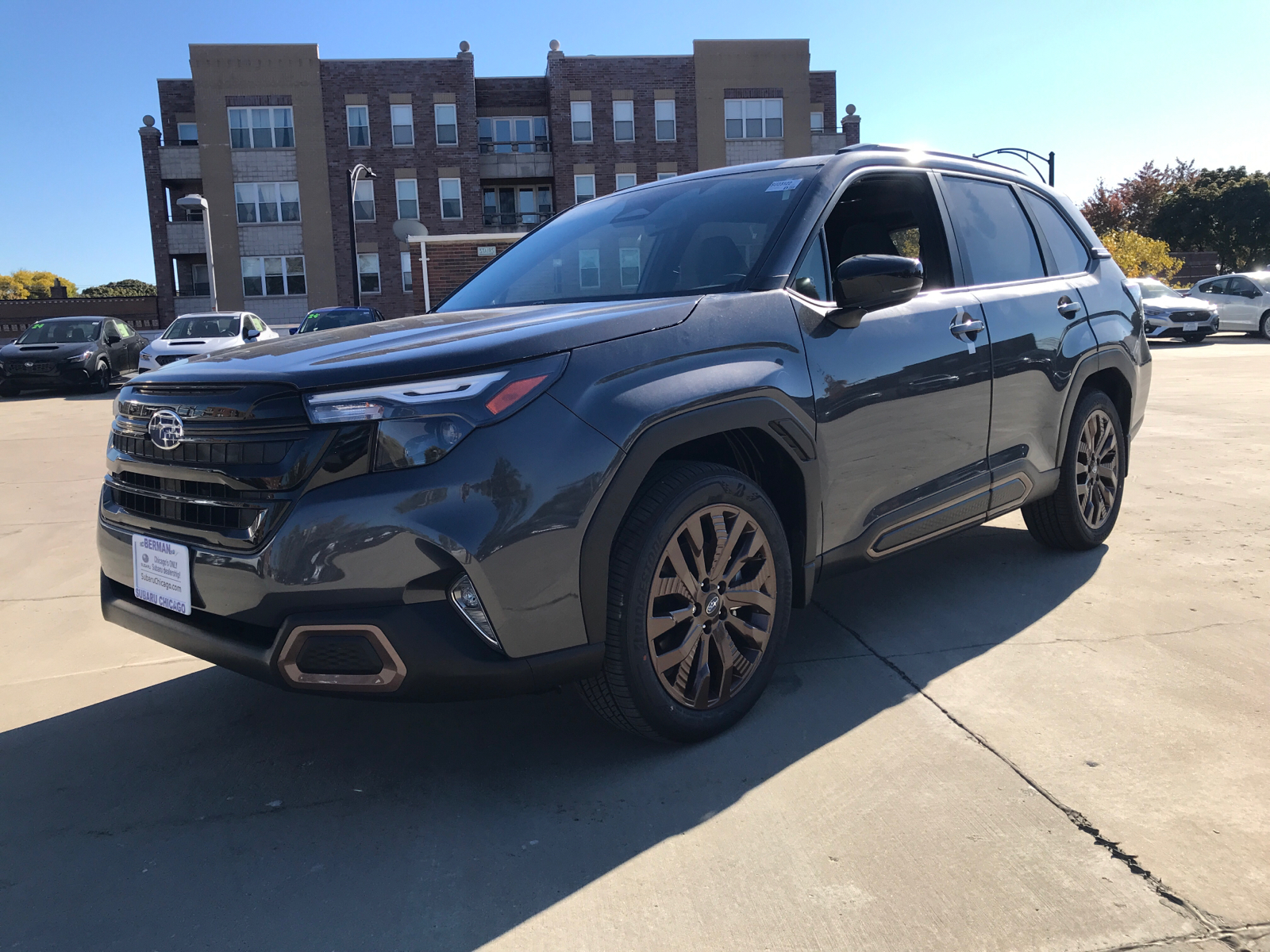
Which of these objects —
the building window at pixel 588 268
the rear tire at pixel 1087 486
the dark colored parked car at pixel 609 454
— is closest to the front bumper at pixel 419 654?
the dark colored parked car at pixel 609 454

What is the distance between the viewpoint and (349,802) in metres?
2.71

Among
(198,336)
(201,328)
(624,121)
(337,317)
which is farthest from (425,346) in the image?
(624,121)

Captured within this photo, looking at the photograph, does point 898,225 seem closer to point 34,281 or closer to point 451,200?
point 451,200

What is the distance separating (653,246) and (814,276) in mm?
592

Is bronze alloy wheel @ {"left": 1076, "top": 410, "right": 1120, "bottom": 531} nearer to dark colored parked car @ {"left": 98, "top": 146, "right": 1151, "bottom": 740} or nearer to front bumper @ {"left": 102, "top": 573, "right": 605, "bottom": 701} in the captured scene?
dark colored parked car @ {"left": 98, "top": 146, "right": 1151, "bottom": 740}

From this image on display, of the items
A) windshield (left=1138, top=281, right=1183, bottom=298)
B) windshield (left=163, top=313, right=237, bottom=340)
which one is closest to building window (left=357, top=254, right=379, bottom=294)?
windshield (left=163, top=313, right=237, bottom=340)

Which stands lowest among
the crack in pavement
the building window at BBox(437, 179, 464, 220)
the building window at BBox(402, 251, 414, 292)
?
the crack in pavement

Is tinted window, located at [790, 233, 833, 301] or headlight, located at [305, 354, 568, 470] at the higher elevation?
tinted window, located at [790, 233, 833, 301]

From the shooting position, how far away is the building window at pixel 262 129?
40188mm

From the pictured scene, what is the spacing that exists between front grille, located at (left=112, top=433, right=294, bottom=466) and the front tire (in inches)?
35.4

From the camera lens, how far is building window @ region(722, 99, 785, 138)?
42219mm

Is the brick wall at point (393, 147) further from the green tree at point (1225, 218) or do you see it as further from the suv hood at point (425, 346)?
the suv hood at point (425, 346)

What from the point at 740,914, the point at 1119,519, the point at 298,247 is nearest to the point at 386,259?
the point at 298,247

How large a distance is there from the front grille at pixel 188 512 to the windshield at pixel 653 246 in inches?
54.2
